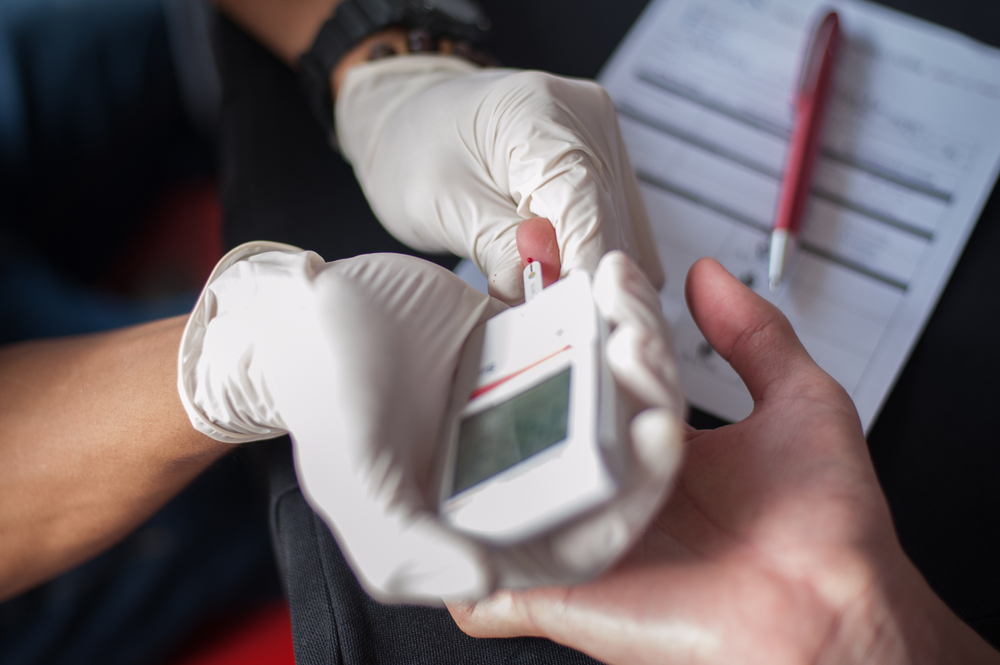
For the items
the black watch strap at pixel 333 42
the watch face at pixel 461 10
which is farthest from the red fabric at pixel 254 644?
the watch face at pixel 461 10

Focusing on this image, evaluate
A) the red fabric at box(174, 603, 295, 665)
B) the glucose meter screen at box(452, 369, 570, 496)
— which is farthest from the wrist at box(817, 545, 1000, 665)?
the red fabric at box(174, 603, 295, 665)

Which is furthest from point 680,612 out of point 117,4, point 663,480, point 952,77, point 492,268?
point 117,4

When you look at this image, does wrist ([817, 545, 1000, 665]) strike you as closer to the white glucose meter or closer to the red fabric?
the white glucose meter

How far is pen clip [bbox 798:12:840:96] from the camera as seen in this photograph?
92 cm

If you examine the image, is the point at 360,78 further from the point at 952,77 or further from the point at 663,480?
the point at 952,77

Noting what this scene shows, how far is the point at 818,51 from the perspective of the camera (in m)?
0.93

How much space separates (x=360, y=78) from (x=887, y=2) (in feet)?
3.03

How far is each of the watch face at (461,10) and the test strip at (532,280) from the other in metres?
0.57

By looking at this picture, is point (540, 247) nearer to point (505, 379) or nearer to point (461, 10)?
point (505, 379)

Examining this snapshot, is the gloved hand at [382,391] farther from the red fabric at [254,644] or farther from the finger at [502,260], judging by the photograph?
the red fabric at [254,644]

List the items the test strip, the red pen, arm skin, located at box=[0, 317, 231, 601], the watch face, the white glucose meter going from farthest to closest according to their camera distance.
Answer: the watch face < the red pen < arm skin, located at box=[0, 317, 231, 601] < the test strip < the white glucose meter

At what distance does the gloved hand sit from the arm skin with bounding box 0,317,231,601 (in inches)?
5.8

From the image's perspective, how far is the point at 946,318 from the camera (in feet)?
2.66

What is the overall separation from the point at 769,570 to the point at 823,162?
2.26 feet
